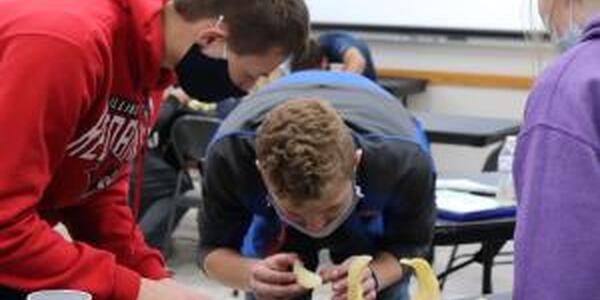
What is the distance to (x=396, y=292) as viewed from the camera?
7.42 ft

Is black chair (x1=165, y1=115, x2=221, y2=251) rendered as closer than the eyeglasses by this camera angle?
No

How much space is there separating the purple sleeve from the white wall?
540cm

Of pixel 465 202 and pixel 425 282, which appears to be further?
pixel 465 202

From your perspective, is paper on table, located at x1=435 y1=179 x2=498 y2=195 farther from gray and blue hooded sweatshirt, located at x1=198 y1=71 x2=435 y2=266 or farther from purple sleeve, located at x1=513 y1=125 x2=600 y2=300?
purple sleeve, located at x1=513 y1=125 x2=600 y2=300

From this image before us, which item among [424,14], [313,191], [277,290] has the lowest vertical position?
[424,14]

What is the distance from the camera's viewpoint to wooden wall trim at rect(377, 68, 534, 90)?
6.50 meters

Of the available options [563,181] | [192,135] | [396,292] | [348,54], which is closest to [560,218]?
[563,181]

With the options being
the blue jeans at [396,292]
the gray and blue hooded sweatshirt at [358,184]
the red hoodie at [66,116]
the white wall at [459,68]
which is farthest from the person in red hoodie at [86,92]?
the white wall at [459,68]

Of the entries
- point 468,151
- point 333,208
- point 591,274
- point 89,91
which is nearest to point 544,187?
point 591,274

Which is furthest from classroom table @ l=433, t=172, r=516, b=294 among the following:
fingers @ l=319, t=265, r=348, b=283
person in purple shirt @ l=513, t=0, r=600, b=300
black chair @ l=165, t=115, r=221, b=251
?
black chair @ l=165, t=115, r=221, b=251

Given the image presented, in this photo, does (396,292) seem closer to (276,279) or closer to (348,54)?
(276,279)

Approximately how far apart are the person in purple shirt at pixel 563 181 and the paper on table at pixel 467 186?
2.11m

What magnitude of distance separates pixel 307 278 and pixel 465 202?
3.51 ft

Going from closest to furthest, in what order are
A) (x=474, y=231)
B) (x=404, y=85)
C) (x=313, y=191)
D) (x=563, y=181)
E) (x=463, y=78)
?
1. (x=563, y=181)
2. (x=313, y=191)
3. (x=474, y=231)
4. (x=404, y=85)
5. (x=463, y=78)
